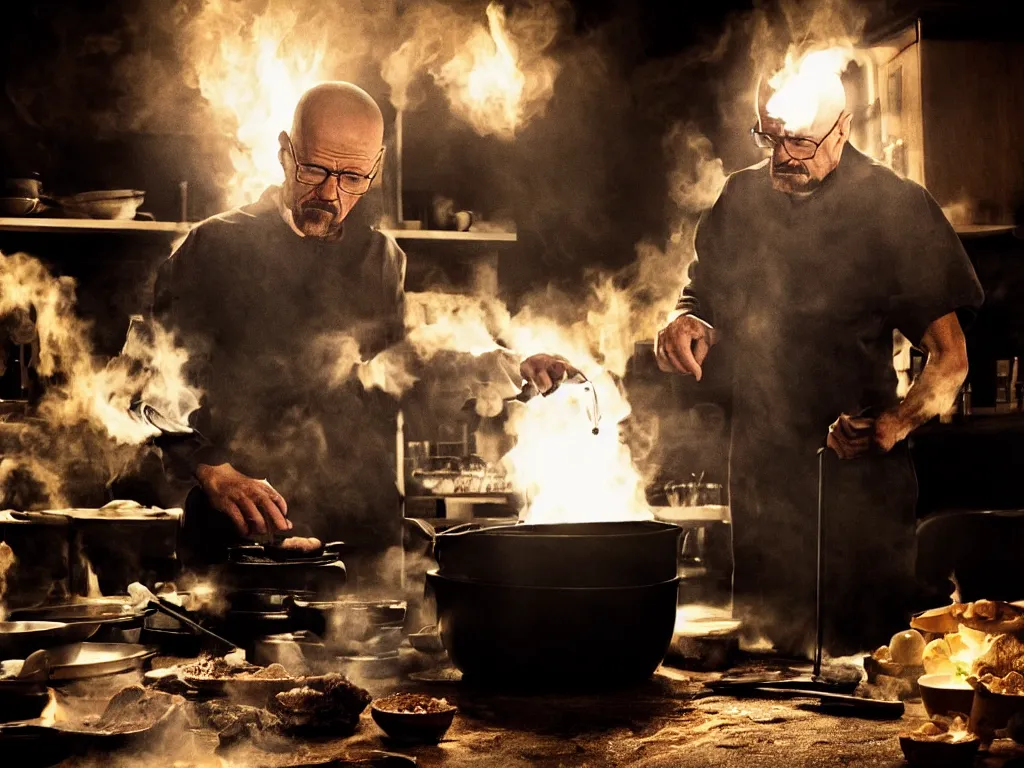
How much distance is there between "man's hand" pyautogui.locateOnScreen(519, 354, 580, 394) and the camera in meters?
3.46

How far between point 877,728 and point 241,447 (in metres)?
2.53

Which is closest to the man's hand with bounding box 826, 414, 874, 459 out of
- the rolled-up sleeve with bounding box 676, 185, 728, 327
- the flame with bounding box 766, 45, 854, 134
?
the rolled-up sleeve with bounding box 676, 185, 728, 327

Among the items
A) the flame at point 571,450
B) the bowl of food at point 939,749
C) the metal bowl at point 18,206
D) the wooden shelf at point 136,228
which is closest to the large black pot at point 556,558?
the flame at point 571,450

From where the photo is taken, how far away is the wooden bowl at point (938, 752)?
1.96m

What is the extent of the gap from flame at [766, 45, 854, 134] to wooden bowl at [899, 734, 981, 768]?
2324 millimetres

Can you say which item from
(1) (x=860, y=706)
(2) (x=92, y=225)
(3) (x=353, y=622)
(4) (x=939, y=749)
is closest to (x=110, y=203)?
(2) (x=92, y=225)

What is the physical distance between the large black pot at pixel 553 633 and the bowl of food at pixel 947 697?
0.63m

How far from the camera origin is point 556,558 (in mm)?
2561

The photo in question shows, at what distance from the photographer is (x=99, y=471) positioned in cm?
559

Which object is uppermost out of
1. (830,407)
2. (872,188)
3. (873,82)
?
(873,82)

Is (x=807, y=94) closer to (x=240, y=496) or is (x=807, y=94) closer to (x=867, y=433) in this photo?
(x=867, y=433)

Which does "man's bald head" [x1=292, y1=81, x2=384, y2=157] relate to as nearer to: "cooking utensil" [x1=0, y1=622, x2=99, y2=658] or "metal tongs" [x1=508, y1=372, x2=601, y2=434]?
"metal tongs" [x1=508, y1=372, x2=601, y2=434]

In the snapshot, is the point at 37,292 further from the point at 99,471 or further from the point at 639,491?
the point at 639,491

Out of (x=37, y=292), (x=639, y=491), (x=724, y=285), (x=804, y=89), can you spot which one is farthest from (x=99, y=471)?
(x=804, y=89)
